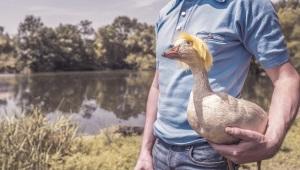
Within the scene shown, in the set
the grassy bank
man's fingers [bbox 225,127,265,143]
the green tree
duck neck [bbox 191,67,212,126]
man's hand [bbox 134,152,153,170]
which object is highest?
duck neck [bbox 191,67,212,126]

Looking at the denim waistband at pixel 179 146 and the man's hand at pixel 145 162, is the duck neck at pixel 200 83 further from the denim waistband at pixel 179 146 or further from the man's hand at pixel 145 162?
the man's hand at pixel 145 162

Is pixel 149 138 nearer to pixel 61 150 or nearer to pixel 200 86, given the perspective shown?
pixel 200 86

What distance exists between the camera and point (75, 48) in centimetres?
6725

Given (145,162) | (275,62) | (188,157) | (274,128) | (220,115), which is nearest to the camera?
(220,115)

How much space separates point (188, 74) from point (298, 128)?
27.4 feet

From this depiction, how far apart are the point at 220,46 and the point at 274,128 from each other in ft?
1.20

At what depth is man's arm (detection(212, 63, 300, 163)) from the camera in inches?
60.8

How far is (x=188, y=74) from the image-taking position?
6.17 ft

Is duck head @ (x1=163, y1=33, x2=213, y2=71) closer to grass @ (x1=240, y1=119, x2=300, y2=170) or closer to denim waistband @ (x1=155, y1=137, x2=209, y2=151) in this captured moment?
denim waistband @ (x1=155, y1=137, x2=209, y2=151)

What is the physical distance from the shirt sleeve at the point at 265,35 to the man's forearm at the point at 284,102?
59 mm

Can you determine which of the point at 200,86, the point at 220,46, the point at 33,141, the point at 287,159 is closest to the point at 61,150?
the point at 33,141

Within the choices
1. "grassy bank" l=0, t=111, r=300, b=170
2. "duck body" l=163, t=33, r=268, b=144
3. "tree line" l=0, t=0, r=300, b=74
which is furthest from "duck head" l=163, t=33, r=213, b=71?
"tree line" l=0, t=0, r=300, b=74

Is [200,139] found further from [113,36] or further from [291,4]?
[113,36]

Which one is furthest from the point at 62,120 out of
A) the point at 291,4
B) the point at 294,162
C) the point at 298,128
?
the point at 291,4
